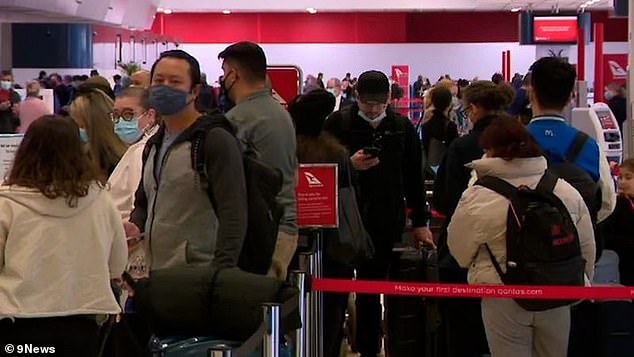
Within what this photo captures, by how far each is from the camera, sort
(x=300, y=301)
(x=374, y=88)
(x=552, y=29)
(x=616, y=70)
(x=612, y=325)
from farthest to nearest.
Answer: (x=552, y=29) < (x=616, y=70) < (x=374, y=88) < (x=612, y=325) < (x=300, y=301)

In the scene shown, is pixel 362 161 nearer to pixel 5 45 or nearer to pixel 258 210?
pixel 258 210

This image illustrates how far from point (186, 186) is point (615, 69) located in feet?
67.0

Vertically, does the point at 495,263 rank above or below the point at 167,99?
below

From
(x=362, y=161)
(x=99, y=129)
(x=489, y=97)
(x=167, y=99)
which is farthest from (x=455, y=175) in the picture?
(x=167, y=99)

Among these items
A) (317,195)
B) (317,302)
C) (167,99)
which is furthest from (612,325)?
(167,99)

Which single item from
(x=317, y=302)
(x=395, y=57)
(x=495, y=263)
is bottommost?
(x=317, y=302)

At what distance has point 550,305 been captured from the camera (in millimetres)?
4266

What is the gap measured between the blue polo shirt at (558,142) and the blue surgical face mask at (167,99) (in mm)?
1682

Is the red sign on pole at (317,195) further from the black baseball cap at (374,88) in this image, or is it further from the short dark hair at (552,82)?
the short dark hair at (552,82)

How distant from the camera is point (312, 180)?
5023mm

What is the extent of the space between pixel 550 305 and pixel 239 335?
5.01 feet

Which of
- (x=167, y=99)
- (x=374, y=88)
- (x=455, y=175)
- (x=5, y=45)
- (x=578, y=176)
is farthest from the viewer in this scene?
(x=5, y=45)

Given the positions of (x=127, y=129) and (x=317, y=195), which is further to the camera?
(x=127, y=129)

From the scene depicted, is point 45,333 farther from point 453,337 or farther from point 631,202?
point 631,202
